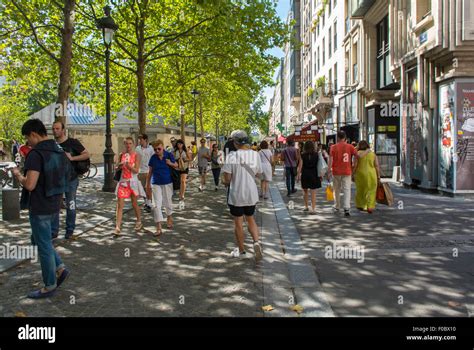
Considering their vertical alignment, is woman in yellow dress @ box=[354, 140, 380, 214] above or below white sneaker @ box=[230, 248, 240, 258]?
above

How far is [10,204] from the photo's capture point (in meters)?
9.16

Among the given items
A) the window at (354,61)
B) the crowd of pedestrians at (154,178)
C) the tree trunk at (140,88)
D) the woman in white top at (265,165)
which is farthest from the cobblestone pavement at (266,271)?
the window at (354,61)

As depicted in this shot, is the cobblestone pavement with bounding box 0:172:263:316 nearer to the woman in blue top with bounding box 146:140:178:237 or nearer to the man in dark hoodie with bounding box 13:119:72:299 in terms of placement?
the man in dark hoodie with bounding box 13:119:72:299

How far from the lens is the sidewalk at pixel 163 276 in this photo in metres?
4.22

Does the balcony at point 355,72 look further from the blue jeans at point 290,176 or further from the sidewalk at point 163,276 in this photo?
the sidewalk at point 163,276

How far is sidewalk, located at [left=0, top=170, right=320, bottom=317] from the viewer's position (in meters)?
4.22

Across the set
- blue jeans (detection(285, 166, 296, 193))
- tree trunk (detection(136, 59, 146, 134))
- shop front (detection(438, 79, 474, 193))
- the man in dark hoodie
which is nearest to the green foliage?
tree trunk (detection(136, 59, 146, 134))

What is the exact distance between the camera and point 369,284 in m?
4.87

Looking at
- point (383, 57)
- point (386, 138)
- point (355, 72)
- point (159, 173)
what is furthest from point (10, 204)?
point (355, 72)

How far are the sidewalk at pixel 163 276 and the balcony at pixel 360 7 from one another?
46.9ft

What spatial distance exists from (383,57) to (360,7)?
2395mm

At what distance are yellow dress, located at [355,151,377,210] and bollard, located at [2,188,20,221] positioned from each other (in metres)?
7.22

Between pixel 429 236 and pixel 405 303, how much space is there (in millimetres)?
3484
